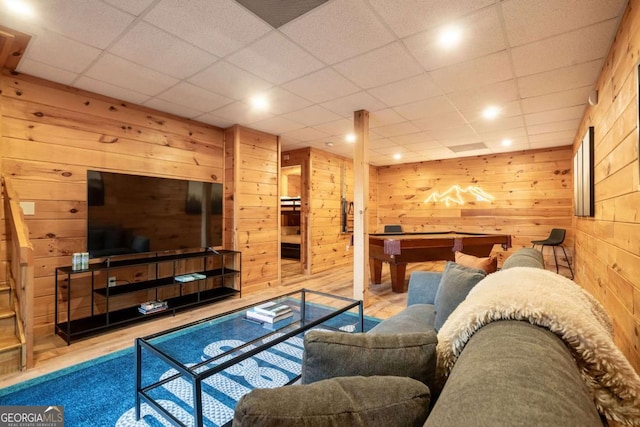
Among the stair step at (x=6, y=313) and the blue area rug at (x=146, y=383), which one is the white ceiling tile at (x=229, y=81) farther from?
the stair step at (x=6, y=313)

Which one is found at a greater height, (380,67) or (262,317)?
(380,67)

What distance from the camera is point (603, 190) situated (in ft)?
8.17

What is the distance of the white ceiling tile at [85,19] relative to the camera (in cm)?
188

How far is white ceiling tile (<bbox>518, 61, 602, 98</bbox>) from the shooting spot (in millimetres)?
2664

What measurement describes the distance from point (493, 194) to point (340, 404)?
6897 millimetres

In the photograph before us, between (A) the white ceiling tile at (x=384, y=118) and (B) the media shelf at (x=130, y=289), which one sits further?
(A) the white ceiling tile at (x=384, y=118)

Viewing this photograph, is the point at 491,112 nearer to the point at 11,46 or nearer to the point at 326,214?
the point at 326,214

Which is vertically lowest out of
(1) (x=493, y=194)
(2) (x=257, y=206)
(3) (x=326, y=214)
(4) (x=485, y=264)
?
(4) (x=485, y=264)

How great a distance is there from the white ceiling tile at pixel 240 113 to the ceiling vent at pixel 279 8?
5.17 feet

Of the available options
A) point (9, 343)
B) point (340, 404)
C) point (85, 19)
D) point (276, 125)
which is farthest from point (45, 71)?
point (340, 404)

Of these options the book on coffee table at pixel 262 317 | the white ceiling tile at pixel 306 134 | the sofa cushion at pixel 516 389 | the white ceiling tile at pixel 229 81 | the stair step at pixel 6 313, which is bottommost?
the stair step at pixel 6 313

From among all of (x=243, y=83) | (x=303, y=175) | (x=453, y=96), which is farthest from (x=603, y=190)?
(x=303, y=175)

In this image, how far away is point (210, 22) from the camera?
2043 mm

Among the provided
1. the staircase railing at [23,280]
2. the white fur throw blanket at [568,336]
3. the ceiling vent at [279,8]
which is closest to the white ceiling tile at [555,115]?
the ceiling vent at [279,8]
